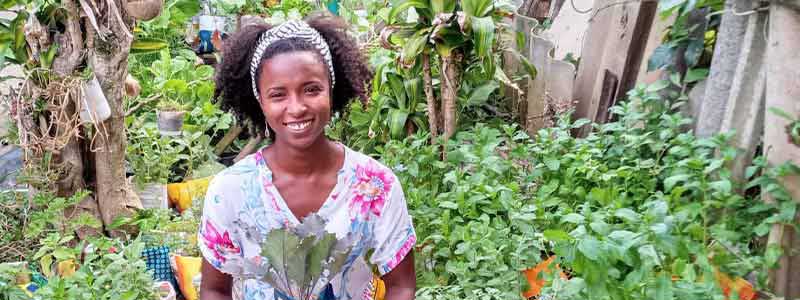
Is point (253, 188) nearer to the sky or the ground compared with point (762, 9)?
nearer to the ground

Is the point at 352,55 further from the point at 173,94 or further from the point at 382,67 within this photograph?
the point at 173,94

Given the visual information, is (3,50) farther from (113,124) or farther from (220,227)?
(220,227)

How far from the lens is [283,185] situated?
1803mm

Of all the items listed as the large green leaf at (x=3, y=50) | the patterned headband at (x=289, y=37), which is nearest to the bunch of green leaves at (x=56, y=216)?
the large green leaf at (x=3, y=50)

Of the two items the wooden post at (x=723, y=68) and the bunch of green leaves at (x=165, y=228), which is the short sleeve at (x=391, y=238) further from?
the bunch of green leaves at (x=165, y=228)

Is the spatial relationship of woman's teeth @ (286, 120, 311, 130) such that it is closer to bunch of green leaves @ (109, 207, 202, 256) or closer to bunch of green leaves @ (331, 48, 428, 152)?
bunch of green leaves @ (109, 207, 202, 256)

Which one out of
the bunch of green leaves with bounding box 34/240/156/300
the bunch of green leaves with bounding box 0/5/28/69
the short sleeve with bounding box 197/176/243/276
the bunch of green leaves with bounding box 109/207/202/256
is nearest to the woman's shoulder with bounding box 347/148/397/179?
the short sleeve with bounding box 197/176/243/276

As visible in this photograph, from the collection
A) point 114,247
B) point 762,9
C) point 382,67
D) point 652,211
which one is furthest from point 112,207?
point 762,9

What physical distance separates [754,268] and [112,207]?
2633mm

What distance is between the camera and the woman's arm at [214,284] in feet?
6.00

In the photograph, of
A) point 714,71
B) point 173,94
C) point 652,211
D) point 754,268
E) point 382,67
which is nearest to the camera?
point 652,211

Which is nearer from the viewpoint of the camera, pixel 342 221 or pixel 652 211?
pixel 342 221

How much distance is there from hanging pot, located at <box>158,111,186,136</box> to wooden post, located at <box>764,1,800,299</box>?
307 centimetres

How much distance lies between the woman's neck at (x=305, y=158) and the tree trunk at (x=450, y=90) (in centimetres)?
197
